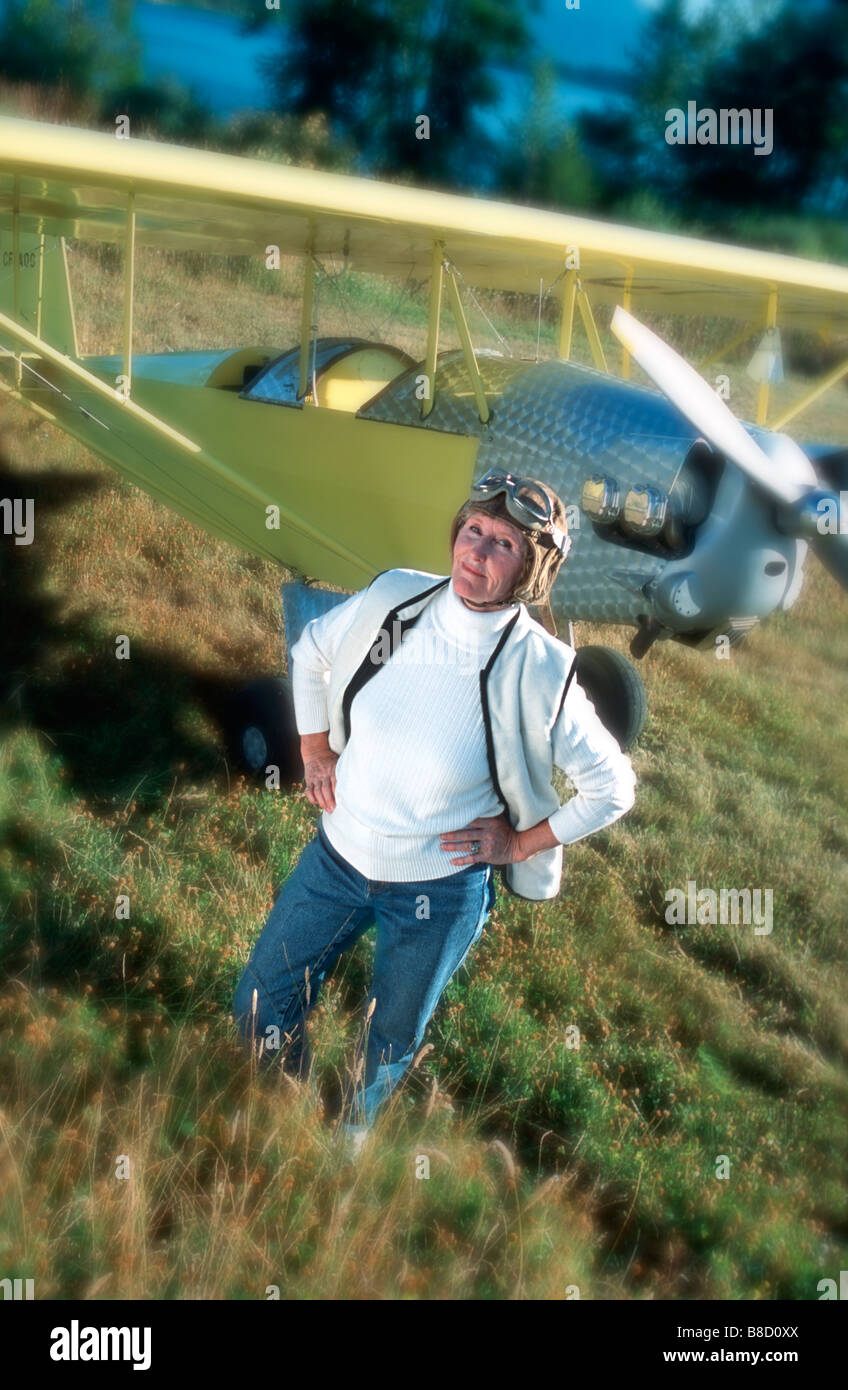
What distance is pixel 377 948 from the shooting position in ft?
8.09

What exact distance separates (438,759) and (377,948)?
474 millimetres

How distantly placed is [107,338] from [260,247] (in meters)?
5.41

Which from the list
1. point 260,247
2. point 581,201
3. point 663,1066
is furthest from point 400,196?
point 581,201

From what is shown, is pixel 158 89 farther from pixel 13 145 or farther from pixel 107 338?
pixel 13 145

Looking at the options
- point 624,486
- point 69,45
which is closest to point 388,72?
point 69,45

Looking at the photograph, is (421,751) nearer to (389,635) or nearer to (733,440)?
(389,635)

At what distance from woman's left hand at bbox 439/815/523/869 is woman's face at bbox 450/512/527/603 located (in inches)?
17.3

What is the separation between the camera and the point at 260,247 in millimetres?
5828

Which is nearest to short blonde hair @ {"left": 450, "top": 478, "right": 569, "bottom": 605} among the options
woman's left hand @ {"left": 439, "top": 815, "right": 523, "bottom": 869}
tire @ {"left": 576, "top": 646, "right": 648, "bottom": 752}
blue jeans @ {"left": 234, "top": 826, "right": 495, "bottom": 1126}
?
woman's left hand @ {"left": 439, "top": 815, "right": 523, "bottom": 869}

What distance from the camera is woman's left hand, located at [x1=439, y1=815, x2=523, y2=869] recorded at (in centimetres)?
229

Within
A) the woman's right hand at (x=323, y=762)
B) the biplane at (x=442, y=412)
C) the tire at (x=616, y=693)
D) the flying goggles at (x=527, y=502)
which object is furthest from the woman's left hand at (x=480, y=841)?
the tire at (x=616, y=693)

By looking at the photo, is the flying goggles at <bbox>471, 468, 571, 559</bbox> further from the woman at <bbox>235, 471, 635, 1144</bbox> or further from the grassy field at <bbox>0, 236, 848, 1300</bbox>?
the grassy field at <bbox>0, 236, 848, 1300</bbox>

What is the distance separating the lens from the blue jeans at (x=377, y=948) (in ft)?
7.77

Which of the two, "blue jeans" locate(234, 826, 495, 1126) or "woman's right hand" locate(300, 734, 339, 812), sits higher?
"woman's right hand" locate(300, 734, 339, 812)
